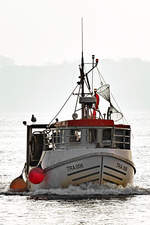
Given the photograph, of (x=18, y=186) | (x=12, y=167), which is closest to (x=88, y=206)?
(x=18, y=186)

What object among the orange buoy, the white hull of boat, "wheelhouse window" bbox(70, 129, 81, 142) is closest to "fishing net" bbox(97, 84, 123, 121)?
"wheelhouse window" bbox(70, 129, 81, 142)

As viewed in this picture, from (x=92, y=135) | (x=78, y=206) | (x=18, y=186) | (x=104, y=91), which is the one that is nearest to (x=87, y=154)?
(x=92, y=135)

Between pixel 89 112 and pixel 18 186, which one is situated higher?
pixel 89 112

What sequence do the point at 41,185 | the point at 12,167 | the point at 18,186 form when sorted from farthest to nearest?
the point at 12,167 < the point at 18,186 < the point at 41,185

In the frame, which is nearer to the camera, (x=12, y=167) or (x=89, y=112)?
(x=89, y=112)

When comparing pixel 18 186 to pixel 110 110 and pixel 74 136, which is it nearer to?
pixel 74 136

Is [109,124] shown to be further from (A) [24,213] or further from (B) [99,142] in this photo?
(A) [24,213]

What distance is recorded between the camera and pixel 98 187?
4388cm

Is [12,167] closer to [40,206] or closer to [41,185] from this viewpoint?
[41,185]

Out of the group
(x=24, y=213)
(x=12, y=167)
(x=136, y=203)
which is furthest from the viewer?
(x=12, y=167)

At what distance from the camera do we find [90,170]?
43.4 m

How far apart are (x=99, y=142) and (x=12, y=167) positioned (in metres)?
36.2

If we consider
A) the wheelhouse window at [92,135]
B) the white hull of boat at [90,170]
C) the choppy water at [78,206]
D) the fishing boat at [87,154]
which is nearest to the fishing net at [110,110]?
the fishing boat at [87,154]

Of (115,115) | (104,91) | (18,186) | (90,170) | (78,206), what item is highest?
(104,91)
